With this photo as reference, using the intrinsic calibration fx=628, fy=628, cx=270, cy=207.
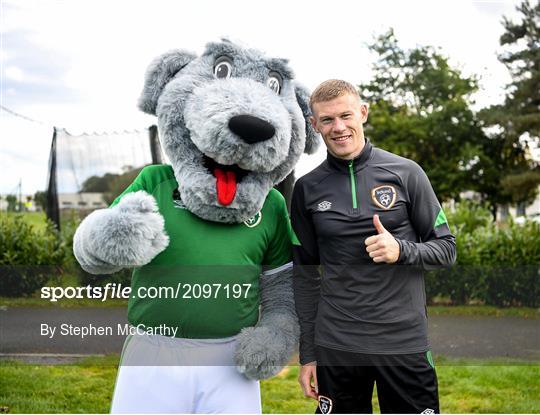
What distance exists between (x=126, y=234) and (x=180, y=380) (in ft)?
1.92

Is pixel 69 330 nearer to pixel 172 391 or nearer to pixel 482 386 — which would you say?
pixel 172 391

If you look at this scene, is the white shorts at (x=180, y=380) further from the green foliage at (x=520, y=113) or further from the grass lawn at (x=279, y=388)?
the green foliage at (x=520, y=113)

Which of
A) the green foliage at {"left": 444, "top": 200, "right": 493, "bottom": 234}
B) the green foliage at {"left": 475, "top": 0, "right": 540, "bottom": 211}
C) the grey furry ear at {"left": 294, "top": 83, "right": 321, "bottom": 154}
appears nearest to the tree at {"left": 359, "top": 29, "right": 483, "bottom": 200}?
the green foliage at {"left": 475, "top": 0, "right": 540, "bottom": 211}

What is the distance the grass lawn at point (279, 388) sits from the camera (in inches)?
172

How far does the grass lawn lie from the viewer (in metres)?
4.36

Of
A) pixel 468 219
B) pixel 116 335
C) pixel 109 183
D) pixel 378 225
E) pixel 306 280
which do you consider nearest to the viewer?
pixel 378 225

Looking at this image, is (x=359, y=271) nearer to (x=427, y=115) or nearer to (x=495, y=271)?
(x=495, y=271)

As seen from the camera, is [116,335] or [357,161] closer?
[357,161]

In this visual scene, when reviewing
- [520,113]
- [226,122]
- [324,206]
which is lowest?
[324,206]

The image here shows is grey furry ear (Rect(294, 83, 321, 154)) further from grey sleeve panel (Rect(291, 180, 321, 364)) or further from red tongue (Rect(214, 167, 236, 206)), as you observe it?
red tongue (Rect(214, 167, 236, 206))

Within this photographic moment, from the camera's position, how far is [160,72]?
2.49 metres

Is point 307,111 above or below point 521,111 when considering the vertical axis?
below

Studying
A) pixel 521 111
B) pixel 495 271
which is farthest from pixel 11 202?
pixel 521 111

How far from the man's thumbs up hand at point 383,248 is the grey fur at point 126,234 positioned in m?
0.73
